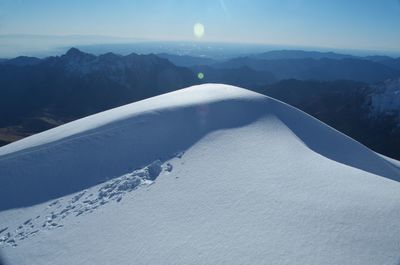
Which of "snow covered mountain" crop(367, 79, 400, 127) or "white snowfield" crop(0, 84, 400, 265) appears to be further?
"snow covered mountain" crop(367, 79, 400, 127)

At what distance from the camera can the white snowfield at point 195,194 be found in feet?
27.5

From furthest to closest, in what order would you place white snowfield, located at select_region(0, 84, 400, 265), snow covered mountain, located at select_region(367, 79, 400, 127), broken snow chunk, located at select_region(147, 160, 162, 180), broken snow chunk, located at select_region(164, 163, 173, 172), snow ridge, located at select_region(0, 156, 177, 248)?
snow covered mountain, located at select_region(367, 79, 400, 127), broken snow chunk, located at select_region(164, 163, 173, 172), broken snow chunk, located at select_region(147, 160, 162, 180), snow ridge, located at select_region(0, 156, 177, 248), white snowfield, located at select_region(0, 84, 400, 265)

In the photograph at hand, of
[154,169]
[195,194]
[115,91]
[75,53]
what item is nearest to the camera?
[195,194]

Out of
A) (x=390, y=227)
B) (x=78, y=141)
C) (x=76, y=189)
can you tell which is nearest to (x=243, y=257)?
(x=390, y=227)

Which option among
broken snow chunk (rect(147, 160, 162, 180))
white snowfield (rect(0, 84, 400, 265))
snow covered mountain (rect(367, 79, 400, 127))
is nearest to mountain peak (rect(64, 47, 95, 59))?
snow covered mountain (rect(367, 79, 400, 127))

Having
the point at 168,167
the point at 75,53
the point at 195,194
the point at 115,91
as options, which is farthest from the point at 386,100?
the point at 75,53

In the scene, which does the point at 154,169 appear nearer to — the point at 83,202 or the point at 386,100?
the point at 83,202

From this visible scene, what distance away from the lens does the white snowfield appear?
27.5 ft

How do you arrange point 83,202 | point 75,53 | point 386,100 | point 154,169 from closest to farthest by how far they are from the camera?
point 83,202
point 154,169
point 386,100
point 75,53

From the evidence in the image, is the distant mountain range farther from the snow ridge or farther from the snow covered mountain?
the snow ridge

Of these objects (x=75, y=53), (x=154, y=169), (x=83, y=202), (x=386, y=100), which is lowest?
(x=386, y=100)

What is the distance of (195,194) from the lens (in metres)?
11.1

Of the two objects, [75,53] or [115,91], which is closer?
[115,91]

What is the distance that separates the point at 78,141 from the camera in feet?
52.2
